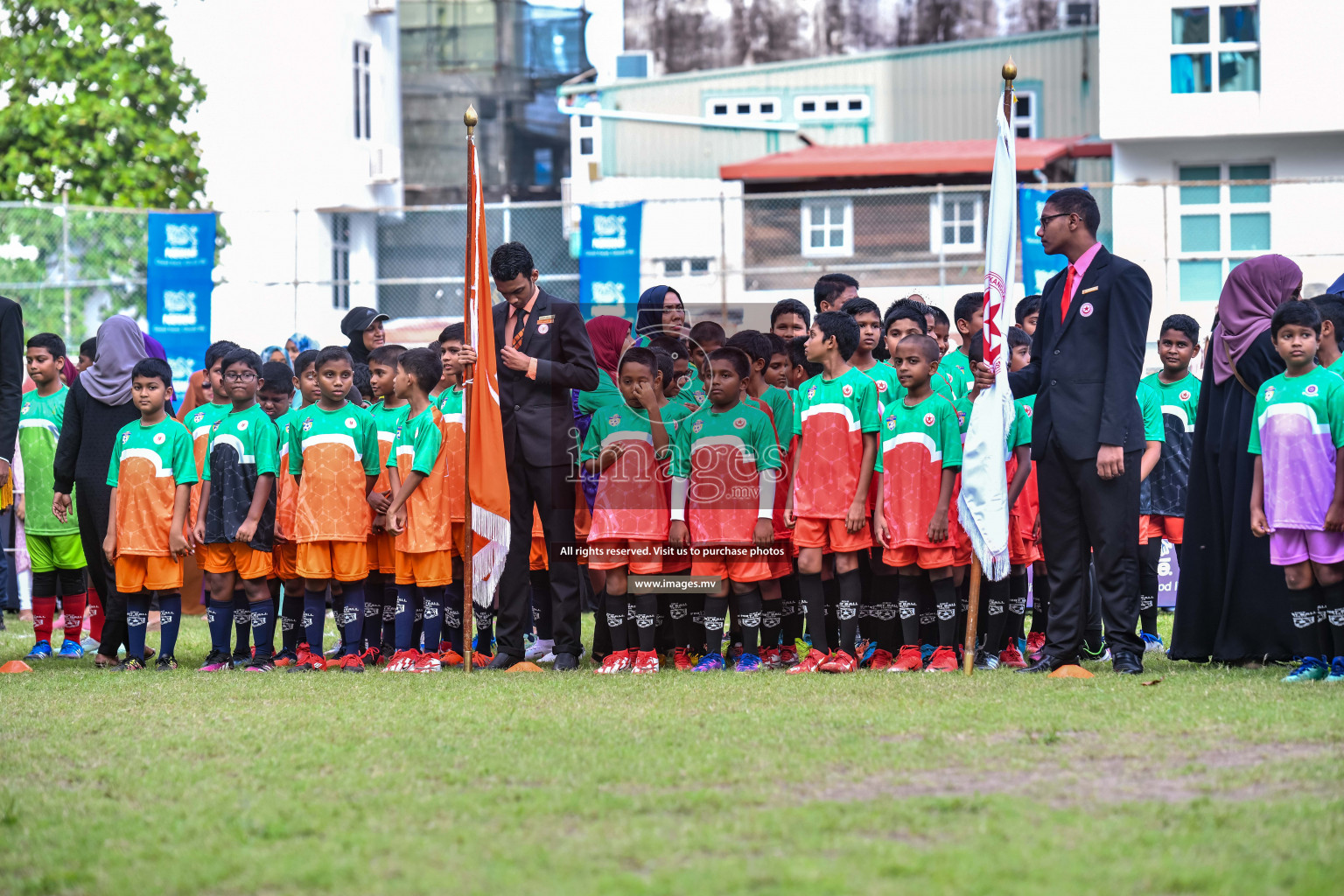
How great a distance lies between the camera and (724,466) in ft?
27.1

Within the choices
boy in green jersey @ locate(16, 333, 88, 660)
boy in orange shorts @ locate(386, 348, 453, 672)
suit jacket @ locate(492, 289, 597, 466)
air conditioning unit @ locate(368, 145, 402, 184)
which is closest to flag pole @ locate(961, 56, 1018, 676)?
suit jacket @ locate(492, 289, 597, 466)

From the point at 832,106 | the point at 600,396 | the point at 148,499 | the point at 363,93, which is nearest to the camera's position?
the point at 148,499

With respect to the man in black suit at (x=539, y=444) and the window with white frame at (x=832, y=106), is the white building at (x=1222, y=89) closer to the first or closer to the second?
the window with white frame at (x=832, y=106)

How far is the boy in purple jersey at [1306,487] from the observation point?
723 centimetres

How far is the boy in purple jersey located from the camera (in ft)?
23.7

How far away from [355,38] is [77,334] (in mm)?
14798

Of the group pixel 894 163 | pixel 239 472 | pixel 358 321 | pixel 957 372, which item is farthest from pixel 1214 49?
pixel 239 472

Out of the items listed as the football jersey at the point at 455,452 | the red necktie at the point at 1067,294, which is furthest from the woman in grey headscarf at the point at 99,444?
the red necktie at the point at 1067,294

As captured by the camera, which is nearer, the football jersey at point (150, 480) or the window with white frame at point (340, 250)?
the football jersey at point (150, 480)

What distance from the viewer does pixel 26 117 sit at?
22.5 meters

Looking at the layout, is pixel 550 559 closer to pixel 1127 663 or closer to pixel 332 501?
pixel 332 501

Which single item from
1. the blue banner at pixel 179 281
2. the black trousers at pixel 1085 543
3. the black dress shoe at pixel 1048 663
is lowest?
the black dress shoe at pixel 1048 663

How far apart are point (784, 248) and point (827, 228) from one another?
0.71 meters

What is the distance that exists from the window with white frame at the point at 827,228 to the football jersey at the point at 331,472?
468 inches
